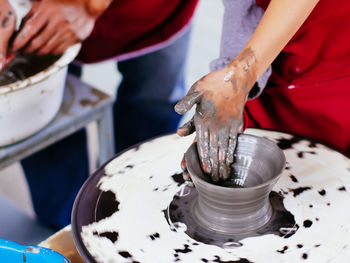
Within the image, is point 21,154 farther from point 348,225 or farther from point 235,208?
point 348,225

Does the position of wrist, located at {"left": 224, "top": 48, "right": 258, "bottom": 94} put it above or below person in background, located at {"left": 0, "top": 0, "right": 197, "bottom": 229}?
above

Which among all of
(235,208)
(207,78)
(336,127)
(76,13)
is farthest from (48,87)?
(336,127)

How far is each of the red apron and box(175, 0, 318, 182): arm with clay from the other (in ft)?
0.54

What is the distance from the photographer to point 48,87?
140cm

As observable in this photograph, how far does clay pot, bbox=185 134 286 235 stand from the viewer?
955 mm

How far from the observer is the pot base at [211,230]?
0.99 meters

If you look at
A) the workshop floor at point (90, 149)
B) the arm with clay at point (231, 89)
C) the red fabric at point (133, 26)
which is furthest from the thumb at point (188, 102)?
the workshop floor at point (90, 149)

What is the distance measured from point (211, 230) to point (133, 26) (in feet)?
3.86

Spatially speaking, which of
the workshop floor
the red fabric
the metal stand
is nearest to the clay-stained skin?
the metal stand

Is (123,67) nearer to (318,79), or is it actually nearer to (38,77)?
(38,77)

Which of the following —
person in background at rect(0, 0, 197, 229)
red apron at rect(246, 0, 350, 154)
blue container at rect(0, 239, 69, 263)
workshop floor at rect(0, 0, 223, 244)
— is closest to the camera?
blue container at rect(0, 239, 69, 263)

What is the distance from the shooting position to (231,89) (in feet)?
3.35

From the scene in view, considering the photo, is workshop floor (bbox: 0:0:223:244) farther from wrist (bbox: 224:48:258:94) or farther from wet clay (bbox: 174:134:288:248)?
wrist (bbox: 224:48:258:94)

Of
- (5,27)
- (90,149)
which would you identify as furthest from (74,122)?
(90,149)
